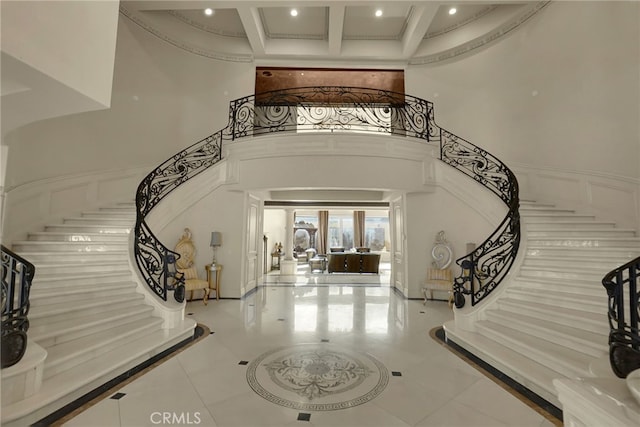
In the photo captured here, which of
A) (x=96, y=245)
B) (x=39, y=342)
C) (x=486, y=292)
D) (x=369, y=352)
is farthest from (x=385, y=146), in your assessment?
(x=39, y=342)

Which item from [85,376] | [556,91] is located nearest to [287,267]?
[85,376]

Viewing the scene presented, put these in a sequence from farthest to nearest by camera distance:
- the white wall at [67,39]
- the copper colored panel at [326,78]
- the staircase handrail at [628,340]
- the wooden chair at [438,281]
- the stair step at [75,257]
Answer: the copper colored panel at [326,78], the wooden chair at [438,281], the stair step at [75,257], the staircase handrail at [628,340], the white wall at [67,39]

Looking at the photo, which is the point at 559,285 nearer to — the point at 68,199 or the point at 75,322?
the point at 75,322

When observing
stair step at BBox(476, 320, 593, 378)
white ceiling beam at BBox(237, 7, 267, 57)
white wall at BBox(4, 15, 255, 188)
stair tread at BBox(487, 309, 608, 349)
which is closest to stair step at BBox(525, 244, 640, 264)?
stair tread at BBox(487, 309, 608, 349)

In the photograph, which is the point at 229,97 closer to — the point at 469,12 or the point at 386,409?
the point at 469,12

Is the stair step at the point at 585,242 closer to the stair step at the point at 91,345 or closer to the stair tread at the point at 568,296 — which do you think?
the stair tread at the point at 568,296

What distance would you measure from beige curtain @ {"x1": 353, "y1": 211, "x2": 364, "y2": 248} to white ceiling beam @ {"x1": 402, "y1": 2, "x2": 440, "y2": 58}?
9337 mm

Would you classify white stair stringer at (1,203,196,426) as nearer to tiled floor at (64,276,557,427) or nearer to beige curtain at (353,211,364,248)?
tiled floor at (64,276,557,427)

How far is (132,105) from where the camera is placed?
23.4 ft

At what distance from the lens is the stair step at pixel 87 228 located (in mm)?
5320

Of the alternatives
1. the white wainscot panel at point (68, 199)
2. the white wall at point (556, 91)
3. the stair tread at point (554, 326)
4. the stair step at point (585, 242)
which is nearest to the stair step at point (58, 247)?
the white wainscot panel at point (68, 199)

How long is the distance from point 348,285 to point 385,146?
4.57 meters

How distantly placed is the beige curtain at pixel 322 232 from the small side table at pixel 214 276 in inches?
384

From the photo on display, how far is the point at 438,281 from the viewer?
21.3 feet
